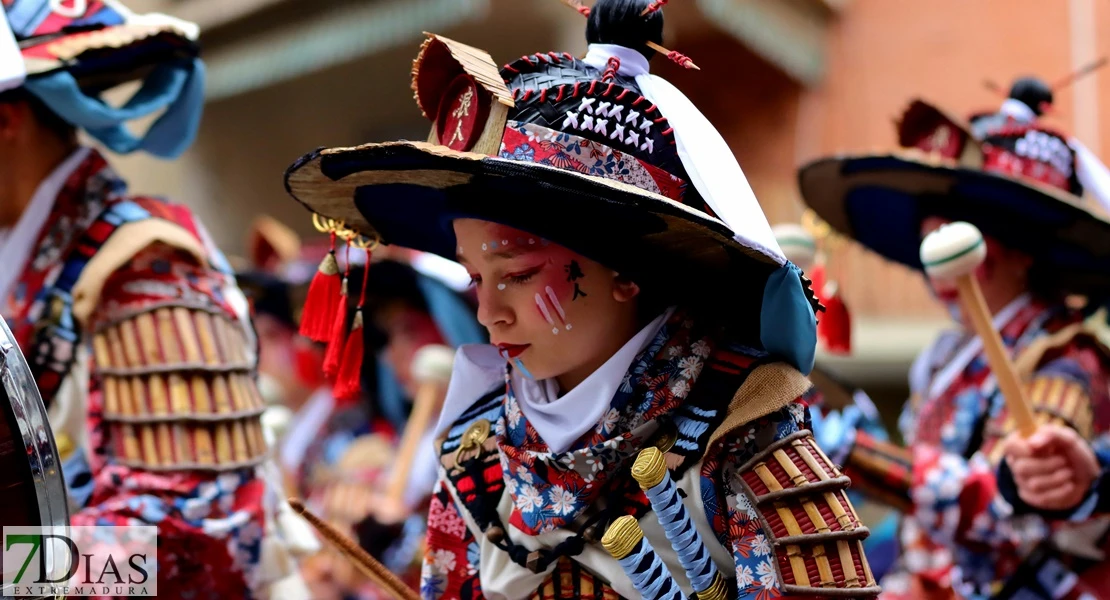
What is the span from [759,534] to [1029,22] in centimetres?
487

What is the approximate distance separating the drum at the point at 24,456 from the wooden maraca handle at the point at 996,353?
5.51ft

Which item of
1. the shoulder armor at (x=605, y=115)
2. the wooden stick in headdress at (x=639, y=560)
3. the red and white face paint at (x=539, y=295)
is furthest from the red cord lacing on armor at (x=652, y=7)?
the wooden stick in headdress at (x=639, y=560)

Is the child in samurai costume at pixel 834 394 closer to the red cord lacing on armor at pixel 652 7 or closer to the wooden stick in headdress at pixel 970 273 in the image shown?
the wooden stick in headdress at pixel 970 273

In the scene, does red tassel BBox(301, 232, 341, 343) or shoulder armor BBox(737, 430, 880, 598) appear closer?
shoulder armor BBox(737, 430, 880, 598)

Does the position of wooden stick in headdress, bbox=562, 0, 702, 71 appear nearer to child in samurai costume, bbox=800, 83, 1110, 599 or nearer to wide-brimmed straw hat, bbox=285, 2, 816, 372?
wide-brimmed straw hat, bbox=285, 2, 816, 372

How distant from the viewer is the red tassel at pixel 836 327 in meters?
3.12

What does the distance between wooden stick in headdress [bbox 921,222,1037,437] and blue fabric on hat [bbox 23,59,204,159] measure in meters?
1.59

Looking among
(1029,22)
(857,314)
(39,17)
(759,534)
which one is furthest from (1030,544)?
(857,314)

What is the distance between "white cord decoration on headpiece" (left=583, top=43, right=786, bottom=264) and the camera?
1.64m

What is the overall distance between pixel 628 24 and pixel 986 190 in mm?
1532

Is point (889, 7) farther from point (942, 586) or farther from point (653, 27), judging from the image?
point (653, 27)

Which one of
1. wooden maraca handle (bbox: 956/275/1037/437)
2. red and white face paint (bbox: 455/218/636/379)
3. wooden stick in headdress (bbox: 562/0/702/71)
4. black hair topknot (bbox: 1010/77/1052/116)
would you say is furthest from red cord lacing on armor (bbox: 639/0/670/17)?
black hair topknot (bbox: 1010/77/1052/116)

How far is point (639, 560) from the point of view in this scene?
156 cm

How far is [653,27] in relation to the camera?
6.04 feet
